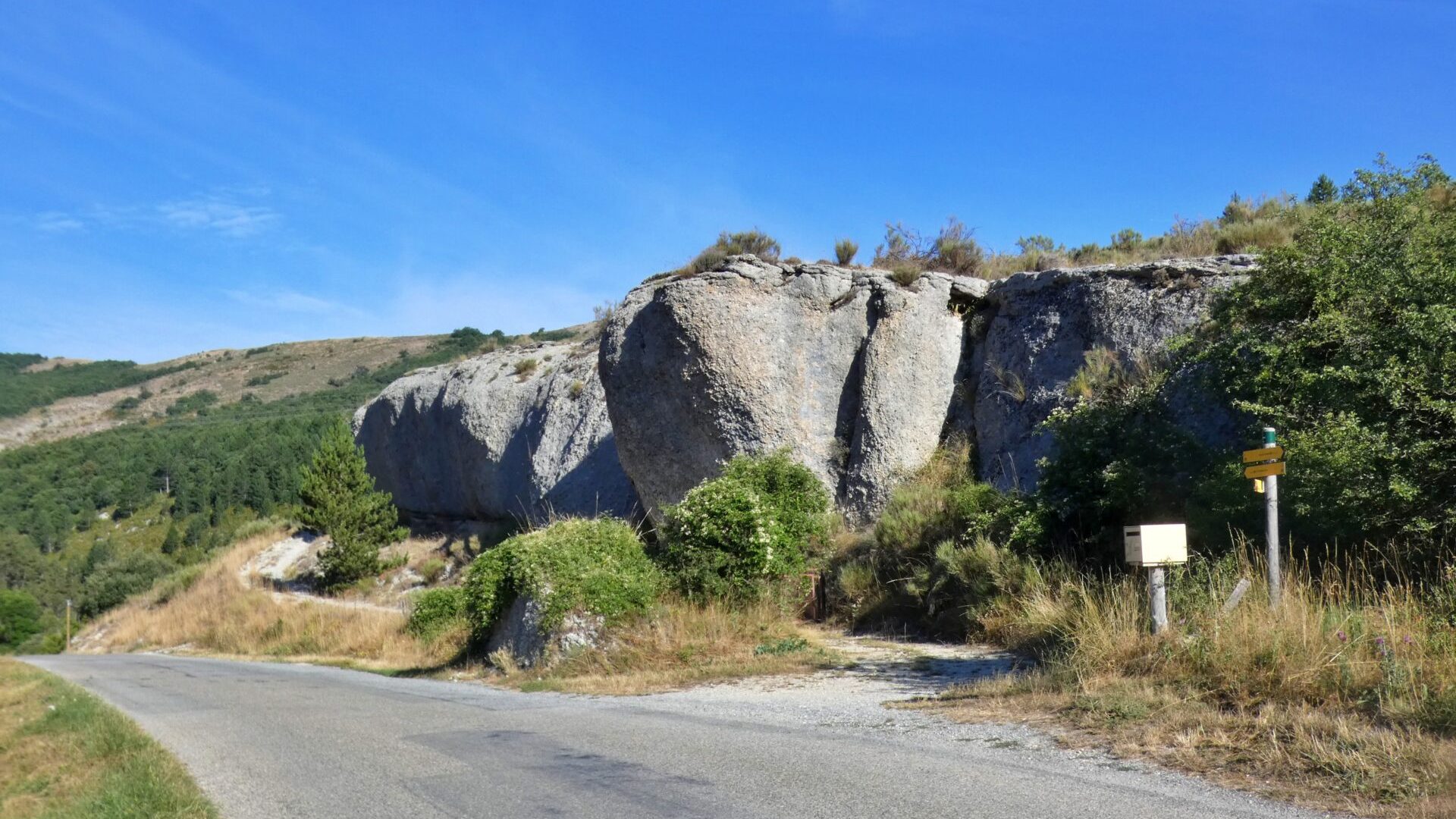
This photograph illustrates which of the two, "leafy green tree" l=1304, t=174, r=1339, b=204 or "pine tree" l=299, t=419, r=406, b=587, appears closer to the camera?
"leafy green tree" l=1304, t=174, r=1339, b=204

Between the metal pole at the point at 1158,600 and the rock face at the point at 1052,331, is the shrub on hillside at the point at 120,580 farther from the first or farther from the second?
the metal pole at the point at 1158,600

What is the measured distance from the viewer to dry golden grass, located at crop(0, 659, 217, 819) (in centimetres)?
674

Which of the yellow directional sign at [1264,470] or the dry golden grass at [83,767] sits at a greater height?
the yellow directional sign at [1264,470]

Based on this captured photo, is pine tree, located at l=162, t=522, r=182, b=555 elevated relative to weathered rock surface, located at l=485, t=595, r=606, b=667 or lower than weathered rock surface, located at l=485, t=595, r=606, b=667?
lower

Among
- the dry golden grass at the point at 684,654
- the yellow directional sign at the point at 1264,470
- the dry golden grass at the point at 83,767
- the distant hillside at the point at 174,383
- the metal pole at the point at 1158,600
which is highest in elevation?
the distant hillside at the point at 174,383

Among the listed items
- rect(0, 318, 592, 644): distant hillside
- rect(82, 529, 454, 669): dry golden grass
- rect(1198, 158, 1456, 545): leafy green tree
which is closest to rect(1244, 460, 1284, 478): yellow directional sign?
rect(1198, 158, 1456, 545): leafy green tree

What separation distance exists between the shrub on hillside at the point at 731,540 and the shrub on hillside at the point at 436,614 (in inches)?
228

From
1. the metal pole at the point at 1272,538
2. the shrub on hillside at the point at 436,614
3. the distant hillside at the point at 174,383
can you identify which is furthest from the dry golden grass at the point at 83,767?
the distant hillside at the point at 174,383

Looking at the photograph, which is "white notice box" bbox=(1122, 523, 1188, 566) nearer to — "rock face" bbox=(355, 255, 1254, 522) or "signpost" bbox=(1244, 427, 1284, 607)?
"signpost" bbox=(1244, 427, 1284, 607)

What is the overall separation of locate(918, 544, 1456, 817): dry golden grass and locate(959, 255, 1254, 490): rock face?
21.7 ft

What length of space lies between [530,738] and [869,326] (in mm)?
12473

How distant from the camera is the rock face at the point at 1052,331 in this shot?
14859mm

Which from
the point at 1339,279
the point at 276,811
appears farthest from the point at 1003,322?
the point at 276,811

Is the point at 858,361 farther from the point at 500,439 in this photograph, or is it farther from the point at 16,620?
the point at 16,620
